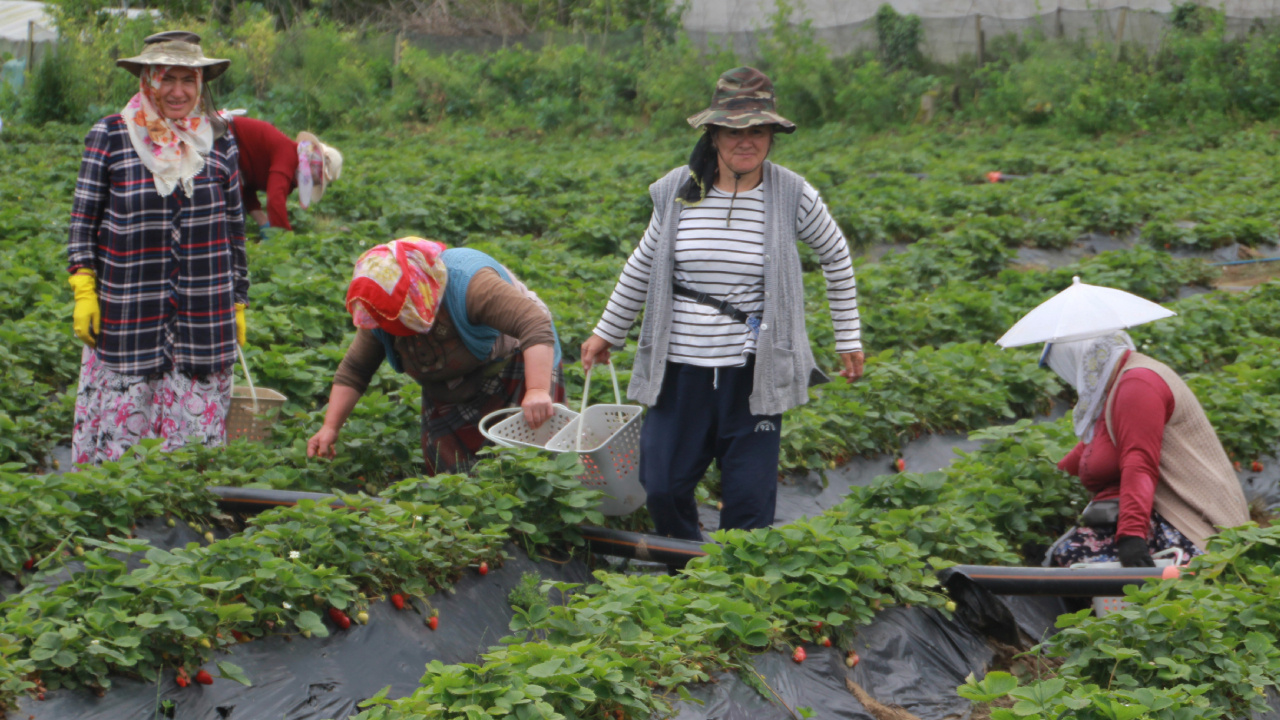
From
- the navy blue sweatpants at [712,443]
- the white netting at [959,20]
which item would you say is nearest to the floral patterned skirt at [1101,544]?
the navy blue sweatpants at [712,443]

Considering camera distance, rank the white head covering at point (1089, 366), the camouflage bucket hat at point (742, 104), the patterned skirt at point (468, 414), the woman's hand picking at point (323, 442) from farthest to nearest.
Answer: the patterned skirt at point (468, 414) → the woman's hand picking at point (323, 442) → the white head covering at point (1089, 366) → the camouflage bucket hat at point (742, 104)

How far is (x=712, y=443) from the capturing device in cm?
394

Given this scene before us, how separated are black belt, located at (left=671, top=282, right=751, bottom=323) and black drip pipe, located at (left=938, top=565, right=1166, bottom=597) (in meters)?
1.01

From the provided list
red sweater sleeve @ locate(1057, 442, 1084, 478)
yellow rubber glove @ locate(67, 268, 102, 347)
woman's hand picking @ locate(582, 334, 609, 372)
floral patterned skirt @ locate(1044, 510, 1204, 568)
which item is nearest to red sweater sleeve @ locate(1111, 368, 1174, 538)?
floral patterned skirt @ locate(1044, 510, 1204, 568)

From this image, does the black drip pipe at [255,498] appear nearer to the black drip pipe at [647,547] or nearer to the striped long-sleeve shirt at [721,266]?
the black drip pipe at [647,547]

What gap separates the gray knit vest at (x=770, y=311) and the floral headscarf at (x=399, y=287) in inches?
27.5

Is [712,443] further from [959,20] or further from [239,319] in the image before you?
[959,20]

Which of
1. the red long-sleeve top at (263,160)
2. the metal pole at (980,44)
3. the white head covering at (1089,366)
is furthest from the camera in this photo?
the metal pole at (980,44)

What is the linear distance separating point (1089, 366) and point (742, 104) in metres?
1.46

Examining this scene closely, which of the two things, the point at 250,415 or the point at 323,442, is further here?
the point at 250,415

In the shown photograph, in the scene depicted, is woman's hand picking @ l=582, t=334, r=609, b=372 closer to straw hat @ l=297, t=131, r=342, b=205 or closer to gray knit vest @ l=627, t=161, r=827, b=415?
gray knit vest @ l=627, t=161, r=827, b=415

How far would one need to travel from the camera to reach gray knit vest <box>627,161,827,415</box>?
12.2ft

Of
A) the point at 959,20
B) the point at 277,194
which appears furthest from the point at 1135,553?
the point at 959,20

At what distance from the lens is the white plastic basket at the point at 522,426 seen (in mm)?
4082
